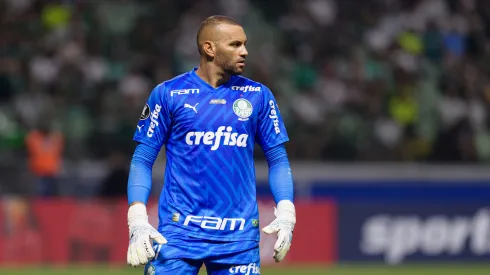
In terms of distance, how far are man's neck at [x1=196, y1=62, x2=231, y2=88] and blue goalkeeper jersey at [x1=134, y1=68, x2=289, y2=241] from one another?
0.05 metres

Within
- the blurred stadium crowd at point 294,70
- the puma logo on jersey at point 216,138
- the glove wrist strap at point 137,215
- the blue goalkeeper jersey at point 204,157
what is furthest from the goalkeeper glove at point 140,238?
the blurred stadium crowd at point 294,70

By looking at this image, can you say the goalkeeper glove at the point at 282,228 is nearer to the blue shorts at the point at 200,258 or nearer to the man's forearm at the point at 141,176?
the blue shorts at the point at 200,258

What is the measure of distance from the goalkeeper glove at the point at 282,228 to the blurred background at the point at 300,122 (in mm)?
9957

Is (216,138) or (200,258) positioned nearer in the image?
(200,258)

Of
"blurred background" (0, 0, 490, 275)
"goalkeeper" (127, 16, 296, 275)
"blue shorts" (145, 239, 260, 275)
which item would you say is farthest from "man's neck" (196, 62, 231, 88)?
"blurred background" (0, 0, 490, 275)

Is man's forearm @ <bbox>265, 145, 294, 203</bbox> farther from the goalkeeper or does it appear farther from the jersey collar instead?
the jersey collar

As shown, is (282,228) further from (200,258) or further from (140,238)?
(140,238)

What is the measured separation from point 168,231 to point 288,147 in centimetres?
1161

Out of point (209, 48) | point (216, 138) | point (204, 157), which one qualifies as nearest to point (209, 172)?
point (204, 157)

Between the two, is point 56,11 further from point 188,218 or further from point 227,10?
point 188,218

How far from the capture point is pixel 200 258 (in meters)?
6.48

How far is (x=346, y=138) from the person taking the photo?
18547mm

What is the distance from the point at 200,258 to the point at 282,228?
1.72ft

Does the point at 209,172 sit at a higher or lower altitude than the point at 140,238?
higher
